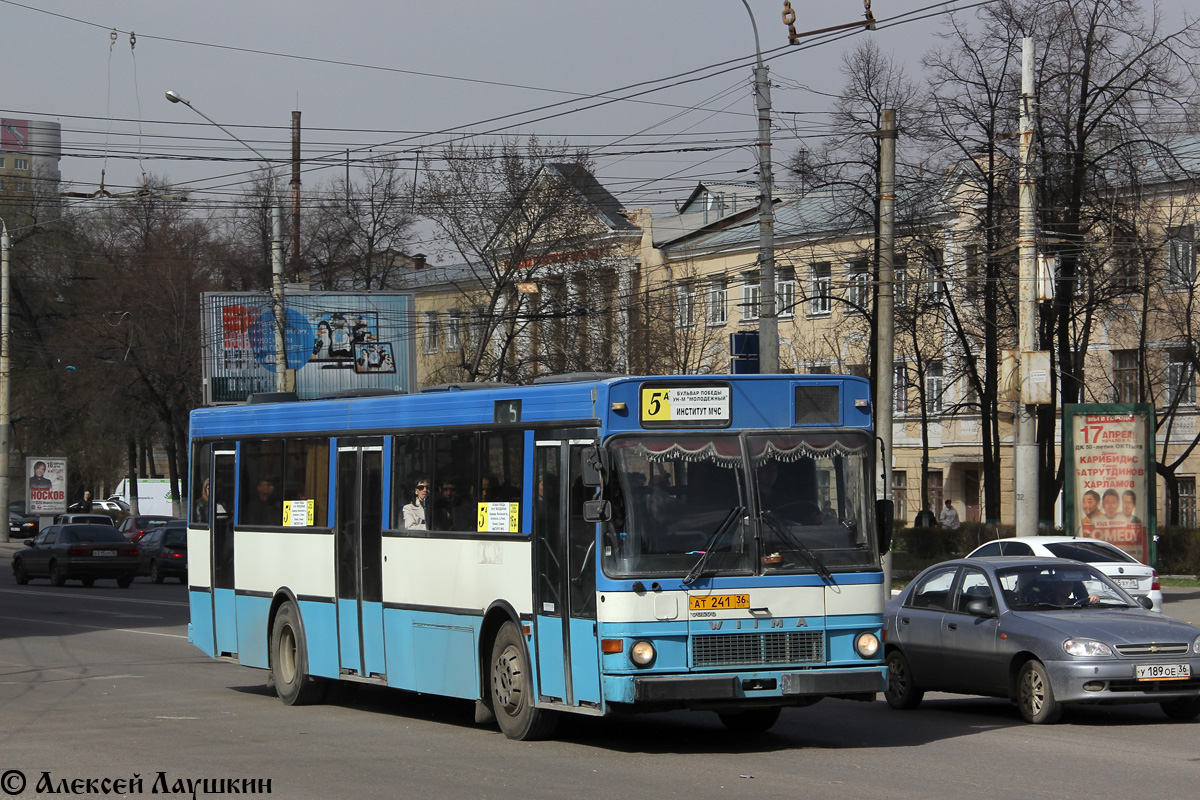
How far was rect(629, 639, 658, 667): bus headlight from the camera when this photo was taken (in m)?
10.2

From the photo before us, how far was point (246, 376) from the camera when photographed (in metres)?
46.8

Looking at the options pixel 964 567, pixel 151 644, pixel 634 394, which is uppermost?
pixel 634 394

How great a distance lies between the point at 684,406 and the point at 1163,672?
435 centimetres

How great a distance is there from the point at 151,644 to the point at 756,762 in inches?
513

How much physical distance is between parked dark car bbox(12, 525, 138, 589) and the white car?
23206 mm

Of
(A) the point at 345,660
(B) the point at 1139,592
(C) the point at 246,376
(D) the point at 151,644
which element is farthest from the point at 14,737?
(C) the point at 246,376

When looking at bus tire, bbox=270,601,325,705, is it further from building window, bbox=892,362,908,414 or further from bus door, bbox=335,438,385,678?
building window, bbox=892,362,908,414

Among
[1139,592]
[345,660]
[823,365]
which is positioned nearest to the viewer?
[345,660]

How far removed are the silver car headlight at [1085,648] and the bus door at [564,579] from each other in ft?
12.8

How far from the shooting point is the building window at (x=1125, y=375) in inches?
2013

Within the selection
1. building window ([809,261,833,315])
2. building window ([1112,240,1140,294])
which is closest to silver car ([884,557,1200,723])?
building window ([1112,240,1140,294])

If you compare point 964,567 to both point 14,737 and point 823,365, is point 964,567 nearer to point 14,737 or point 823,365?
point 14,737

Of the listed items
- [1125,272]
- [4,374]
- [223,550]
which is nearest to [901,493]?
[1125,272]

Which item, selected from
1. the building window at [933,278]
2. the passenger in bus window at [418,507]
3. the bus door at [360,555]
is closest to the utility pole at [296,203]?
the building window at [933,278]
